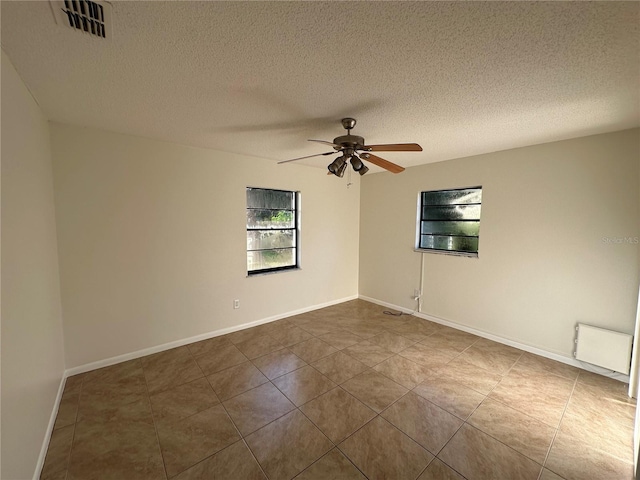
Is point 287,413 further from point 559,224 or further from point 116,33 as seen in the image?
point 559,224

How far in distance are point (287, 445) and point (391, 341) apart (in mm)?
1945

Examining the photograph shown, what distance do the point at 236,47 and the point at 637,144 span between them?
352 cm

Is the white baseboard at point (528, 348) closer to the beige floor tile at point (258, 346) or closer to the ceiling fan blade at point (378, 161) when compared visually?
the beige floor tile at point (258, 346)

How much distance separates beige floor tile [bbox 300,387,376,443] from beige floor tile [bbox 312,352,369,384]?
0.80 ft

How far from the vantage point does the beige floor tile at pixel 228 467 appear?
1569 millimetres

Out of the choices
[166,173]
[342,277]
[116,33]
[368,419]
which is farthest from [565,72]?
[342,277]

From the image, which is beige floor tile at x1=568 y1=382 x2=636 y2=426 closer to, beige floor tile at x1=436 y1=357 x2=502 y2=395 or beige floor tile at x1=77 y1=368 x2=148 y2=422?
beige floor tile at x1=436 y1=357 x2=502 y2=395

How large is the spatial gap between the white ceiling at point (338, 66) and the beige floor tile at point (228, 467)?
2.42 m

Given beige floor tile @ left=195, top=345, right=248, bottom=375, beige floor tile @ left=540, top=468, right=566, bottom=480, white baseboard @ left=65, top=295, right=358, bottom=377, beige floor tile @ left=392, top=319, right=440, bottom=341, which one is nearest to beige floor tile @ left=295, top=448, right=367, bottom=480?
beige floor tile @ left=540, top=468, right=566, bottom=480

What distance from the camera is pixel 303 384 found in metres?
2.46

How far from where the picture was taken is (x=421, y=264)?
13.6ft

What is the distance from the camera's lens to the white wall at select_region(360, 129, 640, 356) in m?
2.56

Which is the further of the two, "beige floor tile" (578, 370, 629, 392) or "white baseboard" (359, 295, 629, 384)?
"white baseboard" (359, 295, 629, 384)

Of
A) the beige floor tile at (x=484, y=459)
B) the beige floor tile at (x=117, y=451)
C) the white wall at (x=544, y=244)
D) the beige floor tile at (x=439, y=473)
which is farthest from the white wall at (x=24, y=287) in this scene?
the white wall at (x=544, y=244)
